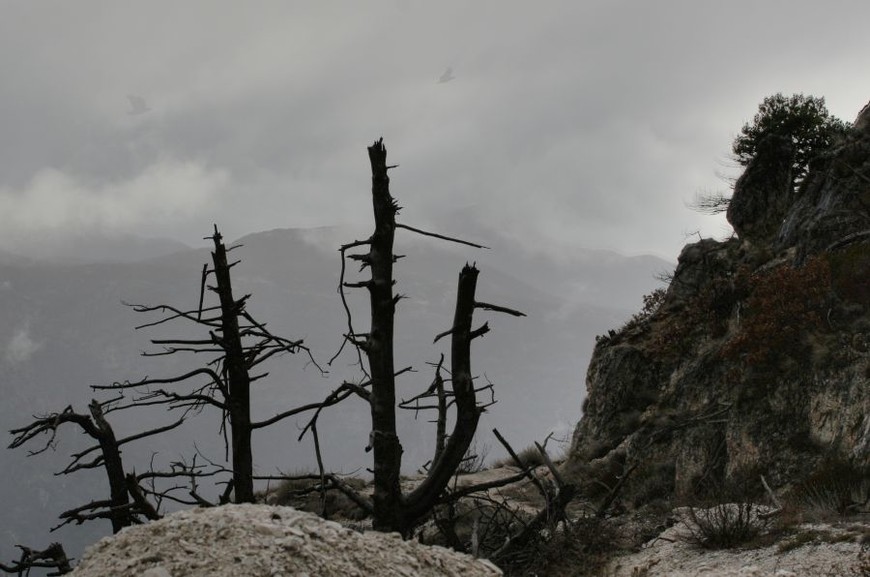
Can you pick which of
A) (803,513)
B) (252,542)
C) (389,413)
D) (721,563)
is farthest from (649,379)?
(252,542)

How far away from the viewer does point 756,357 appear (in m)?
15.8

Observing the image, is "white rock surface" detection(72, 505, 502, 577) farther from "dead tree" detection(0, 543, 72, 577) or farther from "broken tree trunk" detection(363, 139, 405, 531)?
"dead tree" detection(0, 543, 72, 577)

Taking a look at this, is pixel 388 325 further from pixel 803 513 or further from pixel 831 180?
pixel 831 180

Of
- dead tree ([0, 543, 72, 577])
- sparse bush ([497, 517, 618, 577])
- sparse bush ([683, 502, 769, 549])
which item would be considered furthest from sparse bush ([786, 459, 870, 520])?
dead tree ([0, 543, 72, 577])

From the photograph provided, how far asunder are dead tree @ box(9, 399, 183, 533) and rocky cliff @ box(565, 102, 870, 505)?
760 centimetres

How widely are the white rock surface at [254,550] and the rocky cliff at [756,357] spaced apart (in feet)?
20.1

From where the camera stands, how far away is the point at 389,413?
680 cm

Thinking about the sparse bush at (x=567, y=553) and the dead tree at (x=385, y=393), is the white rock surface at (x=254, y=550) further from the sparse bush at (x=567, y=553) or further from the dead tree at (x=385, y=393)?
the sparse bush at (x=567, y=553)

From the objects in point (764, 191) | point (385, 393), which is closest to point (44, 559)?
point (385, 393)

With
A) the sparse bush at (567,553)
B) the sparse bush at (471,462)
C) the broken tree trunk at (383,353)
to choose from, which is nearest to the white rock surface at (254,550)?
the broken tree trunk at (383,353)

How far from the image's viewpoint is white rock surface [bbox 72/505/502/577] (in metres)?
4.92

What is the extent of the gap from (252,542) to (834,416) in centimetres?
1258

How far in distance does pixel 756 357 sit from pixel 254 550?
13.8 metres

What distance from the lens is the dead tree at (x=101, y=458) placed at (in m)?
8.88
